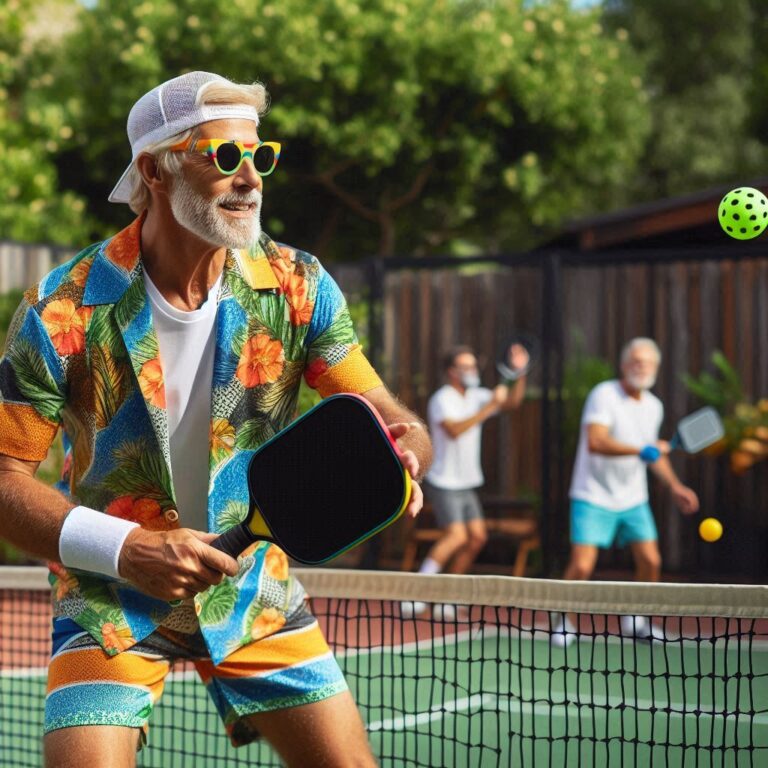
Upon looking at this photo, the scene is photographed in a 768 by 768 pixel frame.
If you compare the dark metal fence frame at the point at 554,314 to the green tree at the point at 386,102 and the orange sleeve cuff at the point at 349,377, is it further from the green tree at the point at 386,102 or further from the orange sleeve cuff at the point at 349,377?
the green tree at the point at 386,102

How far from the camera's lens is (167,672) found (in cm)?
328

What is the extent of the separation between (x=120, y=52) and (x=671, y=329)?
15.3 m

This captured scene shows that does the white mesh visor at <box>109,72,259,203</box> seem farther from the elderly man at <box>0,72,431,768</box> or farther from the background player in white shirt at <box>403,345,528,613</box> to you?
the background player in white shirt at <box>403,345,528,613</box>

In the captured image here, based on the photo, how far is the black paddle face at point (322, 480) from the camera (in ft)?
9.58

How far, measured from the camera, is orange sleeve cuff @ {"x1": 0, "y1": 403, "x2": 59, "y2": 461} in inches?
122

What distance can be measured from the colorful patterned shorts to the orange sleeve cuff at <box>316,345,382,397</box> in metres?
0.55

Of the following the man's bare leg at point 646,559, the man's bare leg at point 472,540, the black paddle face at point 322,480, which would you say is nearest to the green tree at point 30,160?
the man's bare leg at point 472,540

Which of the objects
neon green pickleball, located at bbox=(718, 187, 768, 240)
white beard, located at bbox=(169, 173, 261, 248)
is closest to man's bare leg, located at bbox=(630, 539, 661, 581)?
neon green pickleball, located at bbox=(718, 187, 768, 240)

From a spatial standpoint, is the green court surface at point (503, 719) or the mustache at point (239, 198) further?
the green court surface at point (503, 719)

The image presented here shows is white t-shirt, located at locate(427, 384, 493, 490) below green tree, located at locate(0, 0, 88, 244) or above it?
below

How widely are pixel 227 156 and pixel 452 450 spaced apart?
25.7ft

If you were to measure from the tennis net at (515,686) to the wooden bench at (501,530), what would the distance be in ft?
5.31

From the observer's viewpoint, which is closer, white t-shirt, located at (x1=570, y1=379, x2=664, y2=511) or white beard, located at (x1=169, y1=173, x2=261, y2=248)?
white beard, located at (x1=169, y1=173, x2=261, y2=248)

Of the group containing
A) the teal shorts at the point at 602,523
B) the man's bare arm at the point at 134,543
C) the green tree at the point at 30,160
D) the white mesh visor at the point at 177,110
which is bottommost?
the teal shorts at the point at 602,523
